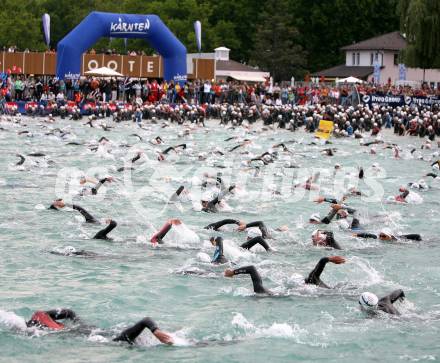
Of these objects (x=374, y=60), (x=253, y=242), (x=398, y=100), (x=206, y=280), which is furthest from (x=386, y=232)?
(x=374, y=60)

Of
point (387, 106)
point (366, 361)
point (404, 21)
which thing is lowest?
point (366, 361)

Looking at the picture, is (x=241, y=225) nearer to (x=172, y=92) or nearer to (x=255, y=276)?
(x=255, y=276)

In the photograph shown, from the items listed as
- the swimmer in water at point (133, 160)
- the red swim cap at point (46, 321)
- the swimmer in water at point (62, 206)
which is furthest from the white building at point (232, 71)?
the red swim cap at point (46, 321)

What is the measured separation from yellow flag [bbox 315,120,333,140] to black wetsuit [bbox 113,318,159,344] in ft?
96.1

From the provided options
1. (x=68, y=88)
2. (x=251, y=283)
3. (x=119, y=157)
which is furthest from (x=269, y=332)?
(x=68, y=88)

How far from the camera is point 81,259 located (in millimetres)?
15508

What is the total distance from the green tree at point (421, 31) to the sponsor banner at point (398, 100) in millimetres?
4401

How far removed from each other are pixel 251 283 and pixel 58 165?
15.2 metres

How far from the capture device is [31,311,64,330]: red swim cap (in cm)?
1146

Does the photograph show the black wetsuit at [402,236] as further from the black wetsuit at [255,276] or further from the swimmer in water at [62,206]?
the swimmer in water at [62,206]

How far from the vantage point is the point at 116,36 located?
153 feet

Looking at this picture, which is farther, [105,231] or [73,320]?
[105,231]

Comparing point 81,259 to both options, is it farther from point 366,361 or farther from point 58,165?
point 58,165

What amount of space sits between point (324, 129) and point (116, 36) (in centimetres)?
1221
